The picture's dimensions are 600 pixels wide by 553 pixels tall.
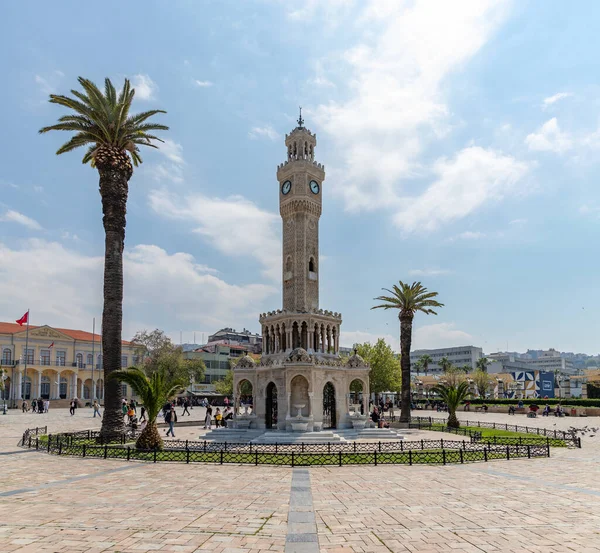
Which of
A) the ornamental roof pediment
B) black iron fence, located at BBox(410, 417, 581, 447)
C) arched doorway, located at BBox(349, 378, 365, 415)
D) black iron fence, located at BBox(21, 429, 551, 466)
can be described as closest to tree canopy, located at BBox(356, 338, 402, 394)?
arched doorway, located at BBox(349, 378, 365, 415)

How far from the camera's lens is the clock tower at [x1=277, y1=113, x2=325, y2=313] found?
37.8 metres

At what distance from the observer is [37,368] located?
76125 millimetres

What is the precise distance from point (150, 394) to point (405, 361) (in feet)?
84.2

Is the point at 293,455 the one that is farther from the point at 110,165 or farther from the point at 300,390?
the point at 110,165

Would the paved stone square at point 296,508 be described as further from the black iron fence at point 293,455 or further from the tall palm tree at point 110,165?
the tall palm tree at point 110,165

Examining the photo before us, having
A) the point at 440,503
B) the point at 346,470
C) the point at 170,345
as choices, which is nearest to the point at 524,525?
the point at 440,503

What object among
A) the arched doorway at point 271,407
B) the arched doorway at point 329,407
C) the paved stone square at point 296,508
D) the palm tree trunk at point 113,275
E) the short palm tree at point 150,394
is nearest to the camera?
the paved stone square at point 296,508

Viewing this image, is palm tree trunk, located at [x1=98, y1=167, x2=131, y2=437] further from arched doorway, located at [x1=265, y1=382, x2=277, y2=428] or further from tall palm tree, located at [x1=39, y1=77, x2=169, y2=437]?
arched doorway, located at [x1=265, y1=382, x2=277, y2=428]

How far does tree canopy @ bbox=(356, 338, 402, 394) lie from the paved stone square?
43.1m

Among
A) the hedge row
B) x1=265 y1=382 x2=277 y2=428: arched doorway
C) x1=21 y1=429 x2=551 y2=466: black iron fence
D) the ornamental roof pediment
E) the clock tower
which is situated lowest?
the hedge row

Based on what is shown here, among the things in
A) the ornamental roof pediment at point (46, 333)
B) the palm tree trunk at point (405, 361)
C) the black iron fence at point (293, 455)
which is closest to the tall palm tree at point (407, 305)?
the palm tree trunk at point (405, 361)

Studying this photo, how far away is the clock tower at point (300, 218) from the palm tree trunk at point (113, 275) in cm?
1305

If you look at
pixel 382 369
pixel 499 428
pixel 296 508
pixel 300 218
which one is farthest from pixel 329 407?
pixel 382 369

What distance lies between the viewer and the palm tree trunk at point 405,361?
1680 inches
